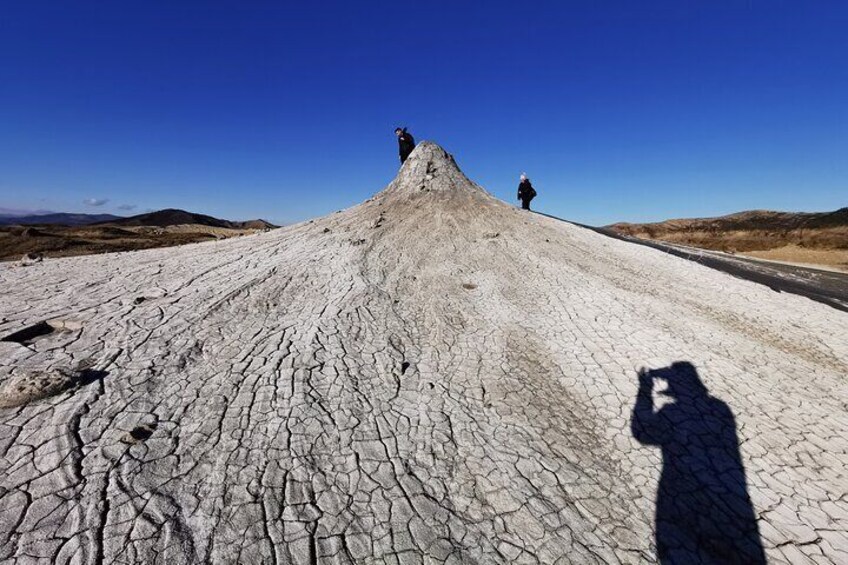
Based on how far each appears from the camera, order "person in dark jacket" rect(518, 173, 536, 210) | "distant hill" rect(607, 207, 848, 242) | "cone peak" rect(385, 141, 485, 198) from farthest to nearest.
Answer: "distant hill" rect(607, 207, 848, 242), "person in dark jacket" rect(518, 173, 536, 210), "cone peak" rect(385, 141, 485, 198)

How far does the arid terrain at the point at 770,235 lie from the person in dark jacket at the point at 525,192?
15897 mm

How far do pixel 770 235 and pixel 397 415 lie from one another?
136 ft

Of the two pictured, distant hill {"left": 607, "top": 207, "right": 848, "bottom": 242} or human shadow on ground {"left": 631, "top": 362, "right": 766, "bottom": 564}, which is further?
distant hill {"left": 607, "top": 207, "right": 848, "bottom": 242}

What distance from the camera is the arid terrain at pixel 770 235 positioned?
2312 cm

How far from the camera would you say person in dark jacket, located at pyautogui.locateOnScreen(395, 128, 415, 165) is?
1366cm

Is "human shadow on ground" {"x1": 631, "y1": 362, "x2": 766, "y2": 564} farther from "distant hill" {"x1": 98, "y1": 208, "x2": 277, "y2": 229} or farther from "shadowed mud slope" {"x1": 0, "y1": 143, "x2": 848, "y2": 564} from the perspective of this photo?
"distant hill" {"x1": 98, "y1": 208, "x2": 277, "y2": 229}

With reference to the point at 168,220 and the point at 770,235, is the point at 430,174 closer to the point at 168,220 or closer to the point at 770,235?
the point at 770,235

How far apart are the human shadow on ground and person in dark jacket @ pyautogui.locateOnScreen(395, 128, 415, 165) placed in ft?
36.5

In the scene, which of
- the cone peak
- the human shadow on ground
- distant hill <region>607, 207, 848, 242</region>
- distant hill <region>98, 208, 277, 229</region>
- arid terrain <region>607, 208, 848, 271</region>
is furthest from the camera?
distant hill <region>98, 208, 277, 229</region>

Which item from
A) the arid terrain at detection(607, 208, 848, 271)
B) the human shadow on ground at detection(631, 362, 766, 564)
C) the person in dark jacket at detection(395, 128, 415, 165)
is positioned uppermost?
the person in dark jacket at detection(395, 128, 415, 165)

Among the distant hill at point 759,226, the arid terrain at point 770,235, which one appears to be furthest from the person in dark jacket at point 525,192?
the distant hill at point 759,226

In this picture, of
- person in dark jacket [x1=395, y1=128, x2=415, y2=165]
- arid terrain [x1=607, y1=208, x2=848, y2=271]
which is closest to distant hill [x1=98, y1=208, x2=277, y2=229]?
person in dark jacket [x1=395, y1=128, x2=415, y2=165]

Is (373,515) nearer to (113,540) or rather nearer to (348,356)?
(113,540)

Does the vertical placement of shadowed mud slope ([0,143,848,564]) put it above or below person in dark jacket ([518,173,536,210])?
below
